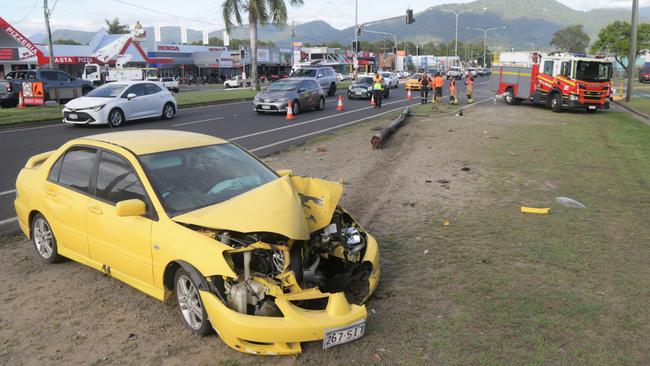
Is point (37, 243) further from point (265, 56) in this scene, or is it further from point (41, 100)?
point (265, 56)

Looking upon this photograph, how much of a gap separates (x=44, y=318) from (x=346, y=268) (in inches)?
99.5

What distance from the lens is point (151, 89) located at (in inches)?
781

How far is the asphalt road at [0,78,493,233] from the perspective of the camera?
11711 mm

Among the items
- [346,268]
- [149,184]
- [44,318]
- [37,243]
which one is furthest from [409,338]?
[37,243]

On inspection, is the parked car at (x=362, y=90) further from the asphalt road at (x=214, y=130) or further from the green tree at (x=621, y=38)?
the green tree at (x=621, y=38)

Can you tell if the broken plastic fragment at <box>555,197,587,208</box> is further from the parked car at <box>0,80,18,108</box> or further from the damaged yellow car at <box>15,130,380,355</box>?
the parked car at <box>0,80,18,108</box>

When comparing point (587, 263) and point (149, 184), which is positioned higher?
point (149, 184)

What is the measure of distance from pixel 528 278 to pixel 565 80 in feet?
71.4

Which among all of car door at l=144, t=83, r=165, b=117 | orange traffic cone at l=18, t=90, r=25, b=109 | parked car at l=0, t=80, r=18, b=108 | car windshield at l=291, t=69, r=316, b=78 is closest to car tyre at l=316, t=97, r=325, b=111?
car door at l=144, t=83, r=165, b=117

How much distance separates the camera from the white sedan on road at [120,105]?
1730cm

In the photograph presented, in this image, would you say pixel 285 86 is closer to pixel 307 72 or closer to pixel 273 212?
pixel 307 72

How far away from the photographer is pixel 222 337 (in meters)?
3.90

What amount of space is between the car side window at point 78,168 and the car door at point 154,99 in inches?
571

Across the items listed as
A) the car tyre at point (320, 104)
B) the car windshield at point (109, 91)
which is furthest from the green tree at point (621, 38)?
the car windshield at point (109, 91)
